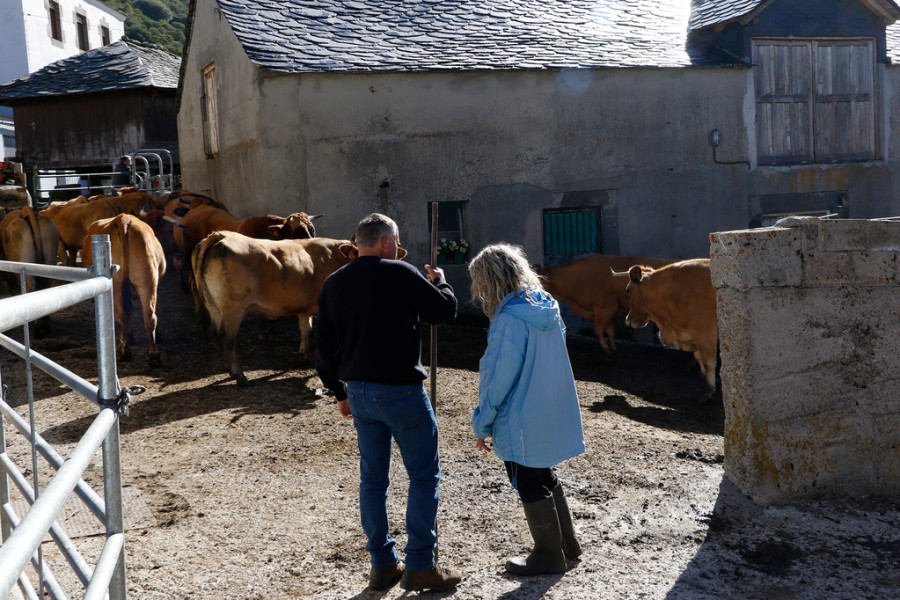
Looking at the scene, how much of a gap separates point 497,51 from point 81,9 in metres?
35.0

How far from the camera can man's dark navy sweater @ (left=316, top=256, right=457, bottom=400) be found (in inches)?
153

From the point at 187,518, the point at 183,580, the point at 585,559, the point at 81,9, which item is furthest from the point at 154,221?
the point at 81,9

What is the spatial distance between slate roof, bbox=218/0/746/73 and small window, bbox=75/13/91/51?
31.8 meters

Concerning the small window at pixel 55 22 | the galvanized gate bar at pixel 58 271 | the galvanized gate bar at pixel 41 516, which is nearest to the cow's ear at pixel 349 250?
the galvanized gate bar at pixel 58 271

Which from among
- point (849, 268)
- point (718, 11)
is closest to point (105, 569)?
point (849, 268)

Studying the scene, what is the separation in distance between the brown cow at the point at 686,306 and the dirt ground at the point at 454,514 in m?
0.92

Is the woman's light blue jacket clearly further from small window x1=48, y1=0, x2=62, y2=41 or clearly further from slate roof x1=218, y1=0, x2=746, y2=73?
small window x1=48, y1=0, x2=62, y2=41

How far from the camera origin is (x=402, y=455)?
3.96 metres

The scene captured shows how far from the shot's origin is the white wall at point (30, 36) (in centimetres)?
3528

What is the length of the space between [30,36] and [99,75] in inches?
464

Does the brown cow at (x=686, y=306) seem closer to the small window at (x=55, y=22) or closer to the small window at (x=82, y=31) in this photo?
the small window at (x=55, y=22)

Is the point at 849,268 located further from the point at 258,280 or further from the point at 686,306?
the point at 258,280

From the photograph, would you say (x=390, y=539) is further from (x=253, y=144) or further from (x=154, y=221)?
(x=253, y=144)

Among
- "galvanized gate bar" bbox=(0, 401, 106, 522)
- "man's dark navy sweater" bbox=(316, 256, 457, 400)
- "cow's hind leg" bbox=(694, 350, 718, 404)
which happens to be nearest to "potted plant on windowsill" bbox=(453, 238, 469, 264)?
"cow's hind leg" bbox=(694, 350, 718, 404)
